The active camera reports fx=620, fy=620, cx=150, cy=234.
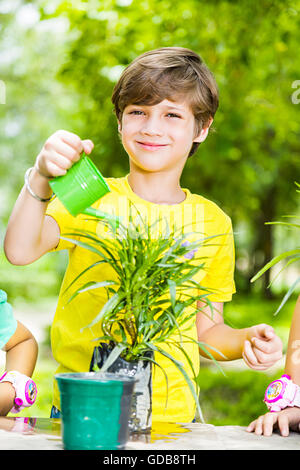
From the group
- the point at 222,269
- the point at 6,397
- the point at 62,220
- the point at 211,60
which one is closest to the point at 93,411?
the point at 6,397

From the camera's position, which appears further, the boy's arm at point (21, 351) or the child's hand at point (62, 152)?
the boy's arm at point (21, 351)

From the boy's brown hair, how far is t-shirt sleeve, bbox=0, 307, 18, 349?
1.72 feet

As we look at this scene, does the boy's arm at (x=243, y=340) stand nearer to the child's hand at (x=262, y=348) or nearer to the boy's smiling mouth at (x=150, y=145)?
the child's hand at (x=262, y=348)

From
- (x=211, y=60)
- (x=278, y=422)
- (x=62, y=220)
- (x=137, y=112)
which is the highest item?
(x=211, y=60)

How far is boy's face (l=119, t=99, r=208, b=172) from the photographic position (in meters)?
1.33

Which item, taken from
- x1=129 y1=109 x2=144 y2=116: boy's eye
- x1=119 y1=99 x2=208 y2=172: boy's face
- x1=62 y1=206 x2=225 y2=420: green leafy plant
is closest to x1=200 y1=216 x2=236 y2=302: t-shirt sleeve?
x1=119 y1=99 x2=208 y2=172: boy's face

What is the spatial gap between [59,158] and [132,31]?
319 centimetres

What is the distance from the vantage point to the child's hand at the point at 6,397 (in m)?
1.15

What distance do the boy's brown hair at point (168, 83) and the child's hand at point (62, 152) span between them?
0.32 metres

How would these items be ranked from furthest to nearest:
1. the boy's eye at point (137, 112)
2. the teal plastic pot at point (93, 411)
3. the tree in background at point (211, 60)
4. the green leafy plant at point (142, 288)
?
the tree in background at point (211, 60), the boy's eye at point (137, 112), the green leafy plant at point (142, 288), the teal plastic pot at point (93, 411)

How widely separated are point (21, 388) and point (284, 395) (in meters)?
0.50

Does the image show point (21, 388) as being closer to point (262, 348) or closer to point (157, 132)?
point (262, 348)

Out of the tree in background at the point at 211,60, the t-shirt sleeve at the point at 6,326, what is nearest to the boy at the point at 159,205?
the t-shirt sleeve at the point at 6,326

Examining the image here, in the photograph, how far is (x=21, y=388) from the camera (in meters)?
1.18
